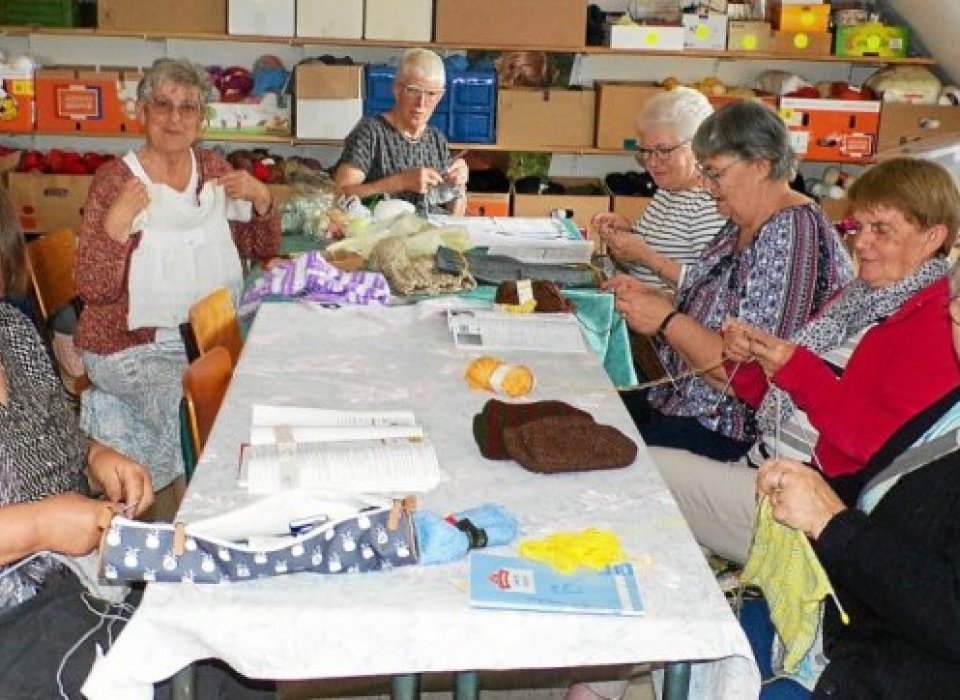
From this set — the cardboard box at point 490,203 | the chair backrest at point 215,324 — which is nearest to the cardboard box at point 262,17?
the cardboard box at point 490,203

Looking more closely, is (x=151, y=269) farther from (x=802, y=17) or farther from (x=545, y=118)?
(x=802, y=17)

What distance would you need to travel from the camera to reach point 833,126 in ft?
19.6

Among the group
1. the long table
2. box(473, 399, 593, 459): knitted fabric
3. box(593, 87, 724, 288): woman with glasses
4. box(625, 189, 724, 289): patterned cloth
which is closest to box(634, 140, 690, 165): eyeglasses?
box(593, 87, 724, 288): woman with glasses

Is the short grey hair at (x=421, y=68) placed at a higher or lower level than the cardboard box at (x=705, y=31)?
lower

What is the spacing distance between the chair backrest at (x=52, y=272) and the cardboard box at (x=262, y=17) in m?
2.19

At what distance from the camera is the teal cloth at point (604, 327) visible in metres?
3.21

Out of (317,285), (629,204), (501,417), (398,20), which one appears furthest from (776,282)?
(398,20)

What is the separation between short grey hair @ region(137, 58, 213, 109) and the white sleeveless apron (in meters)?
0.19

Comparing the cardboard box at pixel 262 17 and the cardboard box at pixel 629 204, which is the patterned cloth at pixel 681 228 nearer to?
the cardboard box at pixel 629 204

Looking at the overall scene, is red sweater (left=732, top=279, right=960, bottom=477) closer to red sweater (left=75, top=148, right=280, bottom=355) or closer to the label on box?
red sweater (left=75, top=148, right=280, bottom=355)

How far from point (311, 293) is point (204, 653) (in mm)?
1597

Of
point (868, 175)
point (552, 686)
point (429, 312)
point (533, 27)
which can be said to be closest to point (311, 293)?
point (429, 312)

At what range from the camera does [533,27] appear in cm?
582

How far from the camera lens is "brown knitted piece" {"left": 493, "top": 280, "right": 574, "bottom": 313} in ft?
9.94
